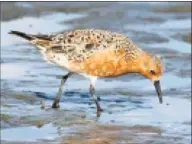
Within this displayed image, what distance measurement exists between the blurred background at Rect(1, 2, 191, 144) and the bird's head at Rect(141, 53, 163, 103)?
0.29 m

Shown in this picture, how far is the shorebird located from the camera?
10750 millimetres

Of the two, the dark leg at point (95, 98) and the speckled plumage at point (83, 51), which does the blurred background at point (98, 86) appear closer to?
the dark leg at point (95, 98)

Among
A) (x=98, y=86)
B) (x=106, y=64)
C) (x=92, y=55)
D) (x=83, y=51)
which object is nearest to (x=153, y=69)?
(x=106, y=64)

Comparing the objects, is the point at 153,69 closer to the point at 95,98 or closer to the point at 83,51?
the point at 95,98

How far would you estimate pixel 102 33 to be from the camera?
1091 centimetres

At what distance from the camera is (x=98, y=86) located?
39.4 ft

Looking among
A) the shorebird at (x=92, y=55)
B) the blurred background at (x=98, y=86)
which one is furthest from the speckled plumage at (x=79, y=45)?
the blurred background at (x=98, y=86)

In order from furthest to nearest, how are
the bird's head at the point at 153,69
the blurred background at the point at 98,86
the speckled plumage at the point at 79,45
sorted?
the bird's head at the point at 153,69 → the speckled plumage at the point at 79,45 → the blurred background at the point at 98,86

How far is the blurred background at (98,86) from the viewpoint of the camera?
30.9ft

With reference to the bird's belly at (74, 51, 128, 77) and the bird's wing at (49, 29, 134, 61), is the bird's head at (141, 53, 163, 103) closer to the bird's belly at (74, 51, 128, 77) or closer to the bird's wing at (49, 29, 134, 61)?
the bird's belly at (74, 51, 128, 77)

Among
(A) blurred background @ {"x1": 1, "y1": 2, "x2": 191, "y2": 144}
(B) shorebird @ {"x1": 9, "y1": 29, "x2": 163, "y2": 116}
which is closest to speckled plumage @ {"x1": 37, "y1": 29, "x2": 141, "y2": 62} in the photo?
(B) shorebird @ {"x1": 9, "y1": 29, "x2": 163, "y2": 116}

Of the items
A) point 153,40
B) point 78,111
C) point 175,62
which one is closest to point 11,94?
point 78,111

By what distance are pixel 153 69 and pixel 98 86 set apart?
52.3 inches

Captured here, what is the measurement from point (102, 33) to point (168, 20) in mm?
6430
